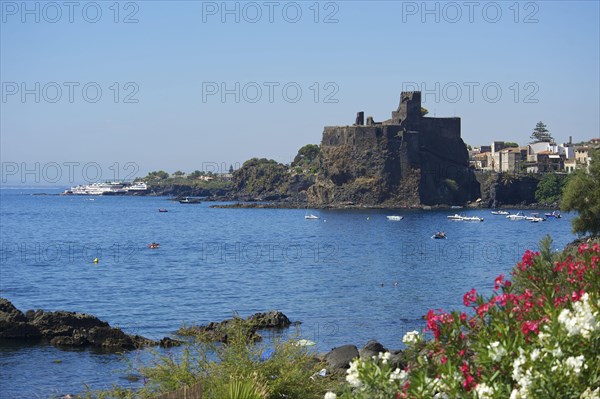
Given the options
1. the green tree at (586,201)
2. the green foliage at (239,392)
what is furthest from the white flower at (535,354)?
the green tree at (586,201)

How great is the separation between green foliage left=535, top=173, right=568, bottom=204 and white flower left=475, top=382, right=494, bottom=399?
137670 millimetres

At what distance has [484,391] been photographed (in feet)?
22.4

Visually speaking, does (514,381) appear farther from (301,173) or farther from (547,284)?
(301,173)

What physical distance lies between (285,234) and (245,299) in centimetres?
5277

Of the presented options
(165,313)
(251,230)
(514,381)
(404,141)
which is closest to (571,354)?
(514,381)

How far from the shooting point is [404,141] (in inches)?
5389

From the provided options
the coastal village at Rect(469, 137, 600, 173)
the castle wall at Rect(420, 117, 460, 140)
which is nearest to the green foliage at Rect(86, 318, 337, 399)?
the castle wall at Rect(420, 117, 460, 140)

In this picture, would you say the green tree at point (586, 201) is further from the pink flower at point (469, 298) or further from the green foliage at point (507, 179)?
the green foliage at point (507, 179)

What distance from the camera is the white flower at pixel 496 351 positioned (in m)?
7.04

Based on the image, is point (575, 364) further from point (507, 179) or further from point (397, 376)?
point (507, 179)

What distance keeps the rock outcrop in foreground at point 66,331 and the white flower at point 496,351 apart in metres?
22.0

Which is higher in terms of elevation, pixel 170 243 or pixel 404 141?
pixel 404 141

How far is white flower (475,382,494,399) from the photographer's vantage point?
6.80 meters

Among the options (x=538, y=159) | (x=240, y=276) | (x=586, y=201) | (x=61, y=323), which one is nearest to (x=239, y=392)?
(x=61, y=323)
